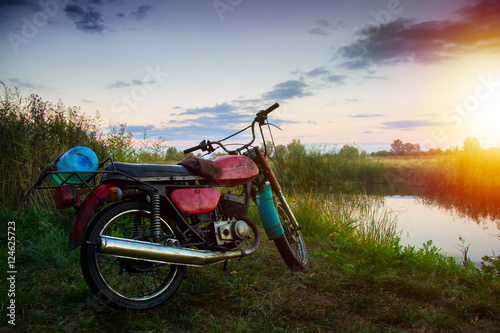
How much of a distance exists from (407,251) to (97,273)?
3487 mm

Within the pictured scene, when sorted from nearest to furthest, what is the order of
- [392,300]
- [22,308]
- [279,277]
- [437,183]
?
[22,308] < [392,300] < [279,277] < [437,183]

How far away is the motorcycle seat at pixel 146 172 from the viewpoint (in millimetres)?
2451

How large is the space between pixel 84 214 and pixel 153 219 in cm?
46

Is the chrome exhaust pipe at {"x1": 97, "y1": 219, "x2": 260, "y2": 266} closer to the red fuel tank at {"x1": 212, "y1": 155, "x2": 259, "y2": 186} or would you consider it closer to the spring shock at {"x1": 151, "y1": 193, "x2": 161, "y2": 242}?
the spring shock at {"x1": 151, "y1": 193, "x2": 161, "y2": 242}

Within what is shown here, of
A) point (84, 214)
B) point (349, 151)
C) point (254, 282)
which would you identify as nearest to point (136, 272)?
point (84, 214)

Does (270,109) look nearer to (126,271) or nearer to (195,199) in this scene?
(195,199)

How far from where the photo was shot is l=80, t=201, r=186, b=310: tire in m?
2.33

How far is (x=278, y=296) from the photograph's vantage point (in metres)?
2.97

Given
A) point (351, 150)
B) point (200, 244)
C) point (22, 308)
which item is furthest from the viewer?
point (351, 150)

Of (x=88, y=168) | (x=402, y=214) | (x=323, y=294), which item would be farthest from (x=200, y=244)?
(x=402, y=214)

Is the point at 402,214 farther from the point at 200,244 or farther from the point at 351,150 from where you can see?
the point at 200,244

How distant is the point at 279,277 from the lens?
3514 millimetres

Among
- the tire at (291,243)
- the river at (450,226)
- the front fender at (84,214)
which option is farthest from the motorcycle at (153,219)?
the river at (450,226)

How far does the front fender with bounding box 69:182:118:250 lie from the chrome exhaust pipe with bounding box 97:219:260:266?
0.19 meters
